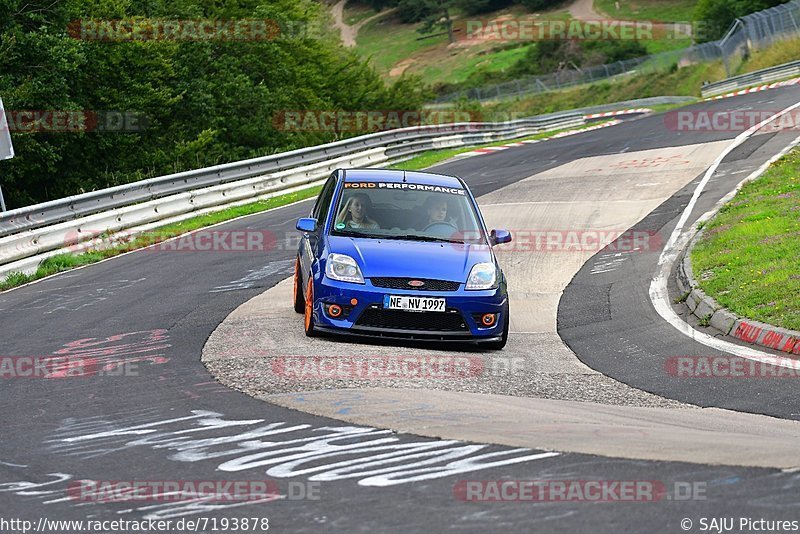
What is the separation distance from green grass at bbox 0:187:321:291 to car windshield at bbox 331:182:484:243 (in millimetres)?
6352

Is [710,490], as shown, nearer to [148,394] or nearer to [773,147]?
[148,394]

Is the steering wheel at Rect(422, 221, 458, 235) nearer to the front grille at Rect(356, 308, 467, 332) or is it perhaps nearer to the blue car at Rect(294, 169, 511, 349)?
the blue car at Rect(294, 169, 511, 349)

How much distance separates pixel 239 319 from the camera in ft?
39.7

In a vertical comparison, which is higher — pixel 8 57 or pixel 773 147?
pixel 8 57

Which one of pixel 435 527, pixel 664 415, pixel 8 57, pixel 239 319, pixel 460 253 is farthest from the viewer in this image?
pixel 8 57

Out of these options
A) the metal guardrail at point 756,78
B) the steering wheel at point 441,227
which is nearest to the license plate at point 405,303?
the steering wheel at point 441,227

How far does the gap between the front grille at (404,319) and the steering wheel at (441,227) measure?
130 centimetres

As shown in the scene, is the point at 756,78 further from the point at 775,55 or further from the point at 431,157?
the point at 431,157

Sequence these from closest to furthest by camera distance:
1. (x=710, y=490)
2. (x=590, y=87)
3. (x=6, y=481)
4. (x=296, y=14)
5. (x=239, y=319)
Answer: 1. (x=710, y=490)
2. (x=6, y=481)
3. (x=239, y=319)
4. (x=296, y=14)
5. (x=590, y=87)

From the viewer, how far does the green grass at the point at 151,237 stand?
54.0 ft

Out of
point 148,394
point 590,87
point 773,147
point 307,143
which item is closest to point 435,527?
point 148,394

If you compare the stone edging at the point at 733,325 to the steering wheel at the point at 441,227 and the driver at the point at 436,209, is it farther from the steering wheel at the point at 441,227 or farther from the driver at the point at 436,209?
the driver at the point at 436,209

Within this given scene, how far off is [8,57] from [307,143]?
16475mm

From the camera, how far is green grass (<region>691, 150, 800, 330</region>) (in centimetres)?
1182
